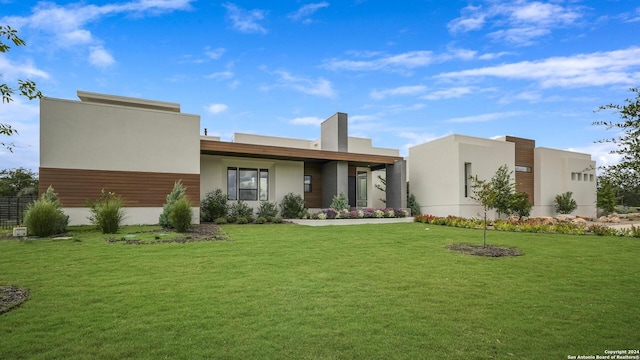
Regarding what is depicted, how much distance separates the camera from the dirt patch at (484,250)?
27.1 ft

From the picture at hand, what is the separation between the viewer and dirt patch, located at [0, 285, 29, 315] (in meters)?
4.22

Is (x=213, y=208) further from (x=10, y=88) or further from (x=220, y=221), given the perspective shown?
(x=10, y=88)

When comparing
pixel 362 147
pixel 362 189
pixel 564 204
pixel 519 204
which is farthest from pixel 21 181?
pixel 564 204

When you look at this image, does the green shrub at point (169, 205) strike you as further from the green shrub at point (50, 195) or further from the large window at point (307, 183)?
the large window at point (307, 183)

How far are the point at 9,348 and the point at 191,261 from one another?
4.02 metres

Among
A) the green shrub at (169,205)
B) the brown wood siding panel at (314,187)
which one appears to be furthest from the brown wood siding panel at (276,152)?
the green shrub at (169,205)

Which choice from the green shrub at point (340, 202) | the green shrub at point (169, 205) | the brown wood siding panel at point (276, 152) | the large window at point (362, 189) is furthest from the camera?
the large window at point (362, 189)

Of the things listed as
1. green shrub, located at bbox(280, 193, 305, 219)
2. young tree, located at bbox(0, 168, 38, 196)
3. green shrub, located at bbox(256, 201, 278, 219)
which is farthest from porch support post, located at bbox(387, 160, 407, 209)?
young tree, located at bbox(0, 168, 38, 196)

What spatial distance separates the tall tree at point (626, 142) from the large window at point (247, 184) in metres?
16.6

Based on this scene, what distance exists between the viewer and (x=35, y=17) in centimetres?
759

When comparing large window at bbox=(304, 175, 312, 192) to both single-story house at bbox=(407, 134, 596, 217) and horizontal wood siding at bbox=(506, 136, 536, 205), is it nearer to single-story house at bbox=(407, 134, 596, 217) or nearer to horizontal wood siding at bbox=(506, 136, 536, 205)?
single-story house at bbox=(407, 134, 596, 217)

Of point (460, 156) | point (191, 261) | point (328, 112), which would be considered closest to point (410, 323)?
point (191, 261)

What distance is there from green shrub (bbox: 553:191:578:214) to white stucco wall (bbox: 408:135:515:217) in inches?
224

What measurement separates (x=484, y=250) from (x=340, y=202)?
11036mm
